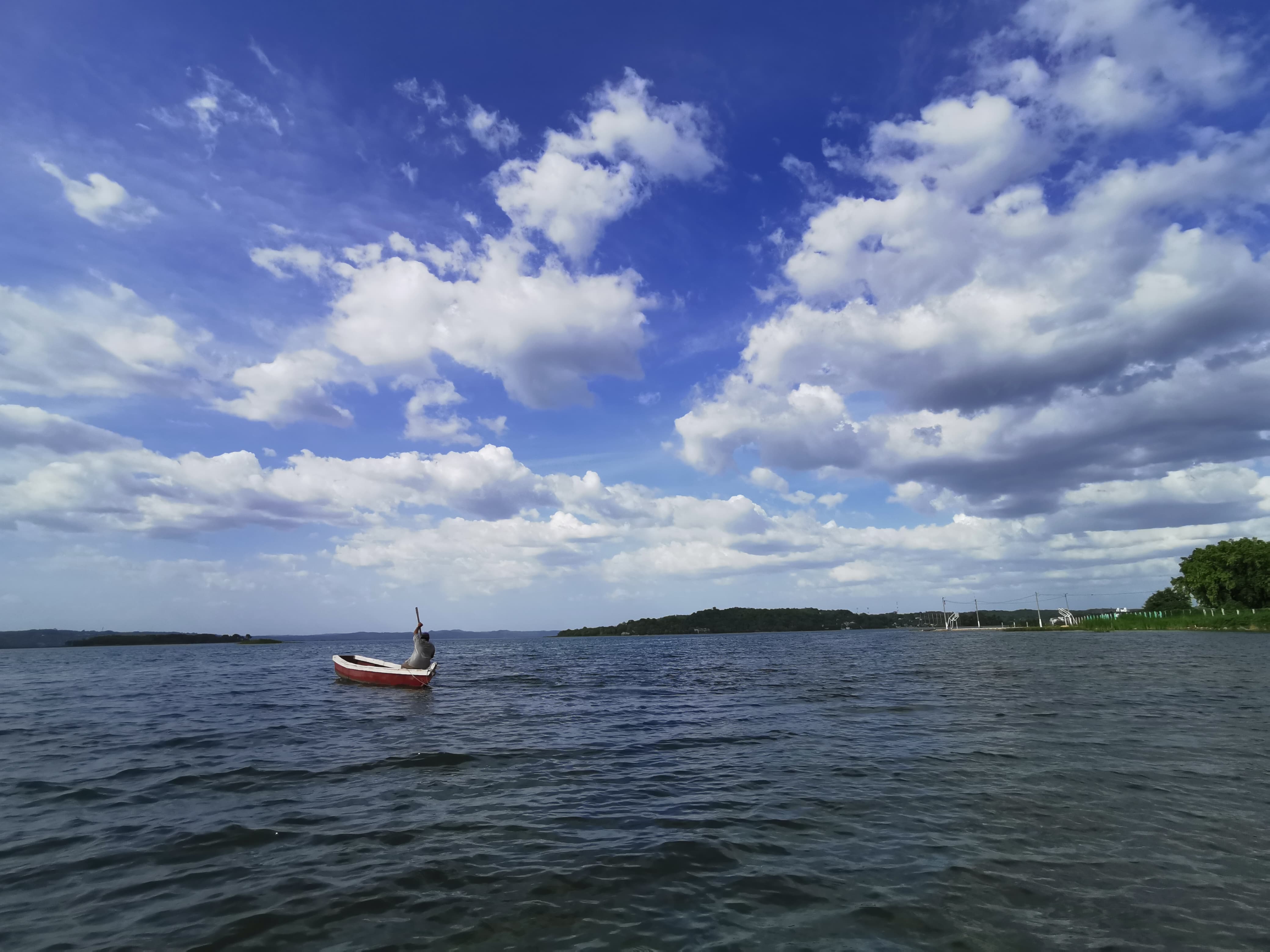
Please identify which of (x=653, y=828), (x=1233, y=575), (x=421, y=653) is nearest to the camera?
(x=653, y=828)

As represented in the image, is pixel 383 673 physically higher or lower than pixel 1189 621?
lower

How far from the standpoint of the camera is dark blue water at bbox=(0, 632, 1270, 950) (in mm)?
9578

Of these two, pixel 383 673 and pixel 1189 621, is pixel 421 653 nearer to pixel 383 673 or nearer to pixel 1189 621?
pixel 383 673

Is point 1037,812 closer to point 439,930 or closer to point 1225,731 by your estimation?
point 439,930

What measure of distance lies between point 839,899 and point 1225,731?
23.1 metres

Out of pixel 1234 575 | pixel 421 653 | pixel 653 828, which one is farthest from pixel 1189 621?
pixel 653 828

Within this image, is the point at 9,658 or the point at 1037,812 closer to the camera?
the point at 1037,812

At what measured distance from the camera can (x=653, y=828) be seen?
14.1 meters

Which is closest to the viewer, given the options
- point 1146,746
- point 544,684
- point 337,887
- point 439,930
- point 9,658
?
point 439,930

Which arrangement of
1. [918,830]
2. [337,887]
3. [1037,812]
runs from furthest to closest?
[1037,812] < [918,830] < [337,887]

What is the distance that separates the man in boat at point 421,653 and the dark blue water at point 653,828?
34.9ft

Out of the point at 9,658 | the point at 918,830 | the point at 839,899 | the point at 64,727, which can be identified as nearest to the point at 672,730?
the point at 918,830

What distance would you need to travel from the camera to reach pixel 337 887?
11.1 meters

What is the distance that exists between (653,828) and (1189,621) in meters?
166
